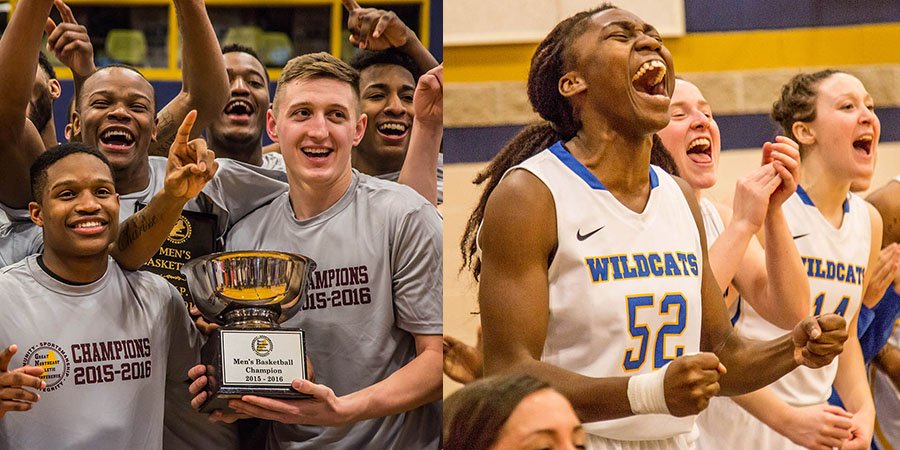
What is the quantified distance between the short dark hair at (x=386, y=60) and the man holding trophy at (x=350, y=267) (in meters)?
0.03

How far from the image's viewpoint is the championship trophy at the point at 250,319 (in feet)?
7.32

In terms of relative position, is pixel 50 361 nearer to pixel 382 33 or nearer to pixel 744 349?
pixel 382 33

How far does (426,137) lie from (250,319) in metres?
0.58

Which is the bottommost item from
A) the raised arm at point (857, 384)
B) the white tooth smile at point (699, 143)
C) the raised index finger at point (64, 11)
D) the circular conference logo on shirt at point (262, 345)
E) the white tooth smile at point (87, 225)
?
the raised arm at point (857, 384)

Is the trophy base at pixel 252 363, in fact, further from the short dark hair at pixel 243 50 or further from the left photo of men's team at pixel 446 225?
the short dark hair at pixel 243 50

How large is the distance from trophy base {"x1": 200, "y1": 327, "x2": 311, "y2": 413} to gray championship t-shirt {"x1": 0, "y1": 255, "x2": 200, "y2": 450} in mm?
123

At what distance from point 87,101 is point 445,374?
942 mm

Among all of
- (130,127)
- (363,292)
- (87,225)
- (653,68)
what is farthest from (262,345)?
(653,68)

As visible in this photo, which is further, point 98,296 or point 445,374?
point 445,374

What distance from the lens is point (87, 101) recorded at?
2.33m

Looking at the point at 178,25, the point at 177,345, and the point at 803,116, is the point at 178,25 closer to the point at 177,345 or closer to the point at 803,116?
the point at 177,345

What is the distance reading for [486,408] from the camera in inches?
86.0

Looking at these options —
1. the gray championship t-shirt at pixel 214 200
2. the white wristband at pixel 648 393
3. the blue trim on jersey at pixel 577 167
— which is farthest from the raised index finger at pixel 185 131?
the white wristband at pixel 648 393

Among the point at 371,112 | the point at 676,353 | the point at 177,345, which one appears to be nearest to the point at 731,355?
the point at 676,353
